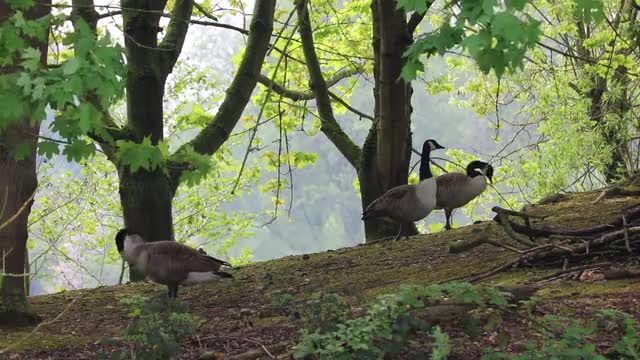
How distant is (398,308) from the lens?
4.84 meters

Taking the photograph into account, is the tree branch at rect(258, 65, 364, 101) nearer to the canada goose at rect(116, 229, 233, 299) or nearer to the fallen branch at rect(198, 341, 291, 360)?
the canada goose at rect(116, 229, 233, 299)

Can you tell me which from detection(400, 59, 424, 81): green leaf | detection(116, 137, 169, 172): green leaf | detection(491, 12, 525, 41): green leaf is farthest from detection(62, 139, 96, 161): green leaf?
detection(491, 12, 525, 41): green leaf

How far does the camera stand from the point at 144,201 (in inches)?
470

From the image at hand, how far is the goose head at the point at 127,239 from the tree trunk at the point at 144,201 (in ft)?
7.61

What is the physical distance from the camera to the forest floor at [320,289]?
601cm

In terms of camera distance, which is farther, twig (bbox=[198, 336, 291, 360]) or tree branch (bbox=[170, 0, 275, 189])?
tree branch (bbox=[170, 0, 275, 189])

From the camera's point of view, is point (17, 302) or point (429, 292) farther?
point (17, 302)

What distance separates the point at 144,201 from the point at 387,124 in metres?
3.82

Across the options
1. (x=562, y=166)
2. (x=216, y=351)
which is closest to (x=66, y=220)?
(x=562, y=166)

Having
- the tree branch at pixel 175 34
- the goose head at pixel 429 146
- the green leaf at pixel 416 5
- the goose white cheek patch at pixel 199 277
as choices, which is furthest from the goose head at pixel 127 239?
the goose head at pixel 429 146

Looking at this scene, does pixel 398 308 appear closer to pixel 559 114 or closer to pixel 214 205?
pixel 559 114

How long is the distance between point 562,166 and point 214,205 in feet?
43.8

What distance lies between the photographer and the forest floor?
601 cm

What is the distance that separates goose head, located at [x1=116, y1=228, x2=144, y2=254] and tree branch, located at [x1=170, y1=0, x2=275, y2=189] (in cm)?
323
